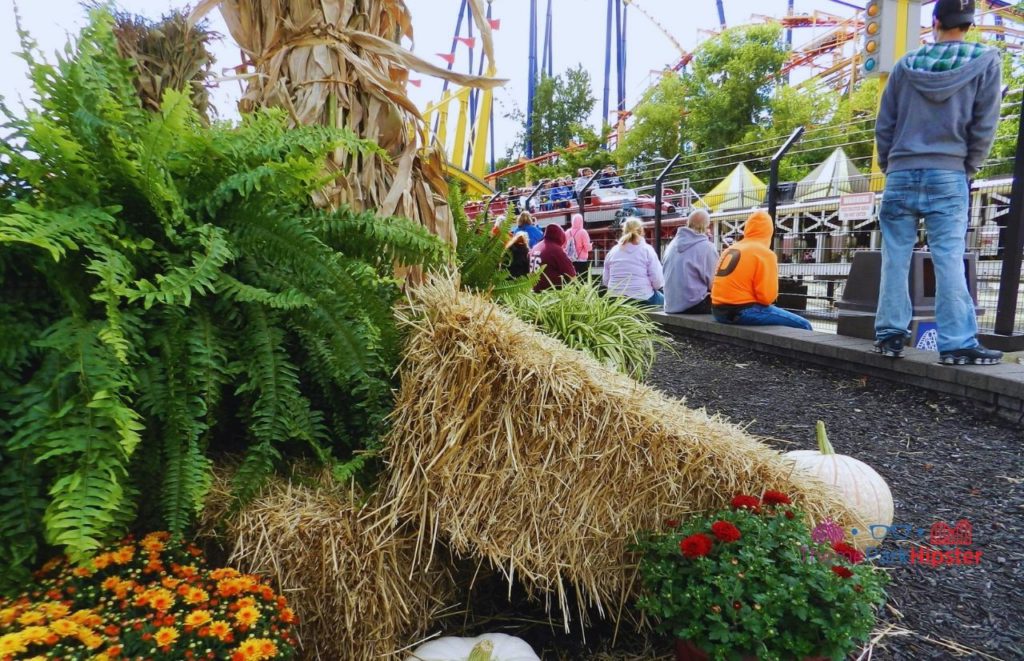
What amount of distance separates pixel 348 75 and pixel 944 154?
11.8 feet

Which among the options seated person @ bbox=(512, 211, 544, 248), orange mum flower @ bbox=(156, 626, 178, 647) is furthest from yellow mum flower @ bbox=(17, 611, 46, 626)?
seated person @ bbox=(512, 211, 544, 248)

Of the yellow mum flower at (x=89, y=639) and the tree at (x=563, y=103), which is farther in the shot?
the tree at (x=563, y=103)

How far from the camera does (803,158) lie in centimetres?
2639

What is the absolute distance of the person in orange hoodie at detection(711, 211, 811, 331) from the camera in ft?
17.8

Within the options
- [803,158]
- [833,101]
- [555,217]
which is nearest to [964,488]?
[555,217]

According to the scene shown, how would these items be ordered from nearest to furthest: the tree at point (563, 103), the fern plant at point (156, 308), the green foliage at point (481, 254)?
the fern plant at point (156, 308) → the green foliage at point (481, 254) → the tree at point (563, 103)

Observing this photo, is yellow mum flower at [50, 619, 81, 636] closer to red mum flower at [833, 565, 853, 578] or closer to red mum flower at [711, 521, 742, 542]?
red mum flower at [711, 521, 742, 542]

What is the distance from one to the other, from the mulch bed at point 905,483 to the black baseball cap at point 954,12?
7.32ft

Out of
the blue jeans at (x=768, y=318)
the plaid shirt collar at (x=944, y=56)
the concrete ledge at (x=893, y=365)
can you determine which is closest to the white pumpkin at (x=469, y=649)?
the concrete ledge at (x=893, y=365)

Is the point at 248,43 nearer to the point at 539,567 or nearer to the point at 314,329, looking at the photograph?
the point at 314,329

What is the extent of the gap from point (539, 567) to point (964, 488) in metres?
2.15

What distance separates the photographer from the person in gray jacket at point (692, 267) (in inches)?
255

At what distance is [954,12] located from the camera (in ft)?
11.7

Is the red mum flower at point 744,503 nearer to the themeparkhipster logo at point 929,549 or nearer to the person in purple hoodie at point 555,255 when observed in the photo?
the themeparkhipster logo at point 929,549
